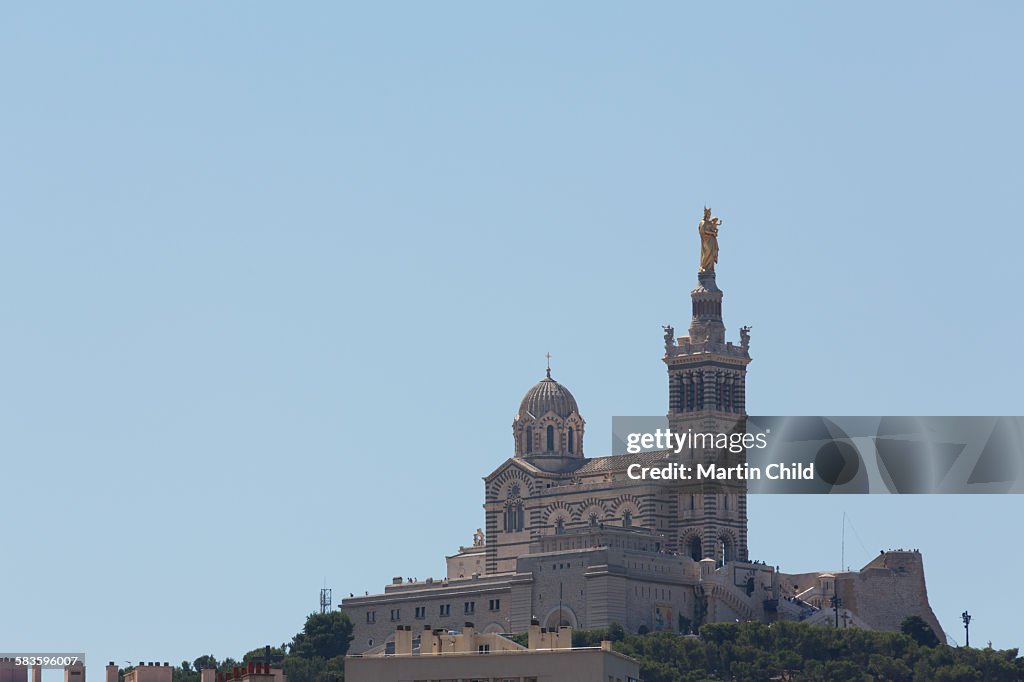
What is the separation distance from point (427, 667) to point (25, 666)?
57.7ft

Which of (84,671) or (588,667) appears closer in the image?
(588,667)

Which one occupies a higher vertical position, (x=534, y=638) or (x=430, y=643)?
(x=534, y=638)

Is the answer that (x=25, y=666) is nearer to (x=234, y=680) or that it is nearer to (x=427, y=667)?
(x=234, y=680)

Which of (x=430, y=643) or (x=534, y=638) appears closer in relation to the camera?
(x=430, y=643)

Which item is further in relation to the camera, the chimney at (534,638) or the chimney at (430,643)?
the chimney at (534,638)

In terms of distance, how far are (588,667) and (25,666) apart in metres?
23.9

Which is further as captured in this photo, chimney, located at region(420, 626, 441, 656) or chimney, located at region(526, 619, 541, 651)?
chimney, located at region(526, 619, 541, 651)

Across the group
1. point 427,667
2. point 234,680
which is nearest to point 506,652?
point 427,667

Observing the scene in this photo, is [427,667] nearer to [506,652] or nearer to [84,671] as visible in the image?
[506,652]

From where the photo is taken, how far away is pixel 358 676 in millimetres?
126625

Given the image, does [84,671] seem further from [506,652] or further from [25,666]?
[506,652]

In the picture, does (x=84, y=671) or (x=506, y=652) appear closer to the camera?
(x=506, y=652)

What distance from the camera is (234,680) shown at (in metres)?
132

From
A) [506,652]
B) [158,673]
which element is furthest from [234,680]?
[506,652]
